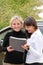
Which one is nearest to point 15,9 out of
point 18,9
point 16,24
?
point 18,9

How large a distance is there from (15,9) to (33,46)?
1132cm

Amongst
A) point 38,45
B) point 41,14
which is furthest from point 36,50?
point 41,14

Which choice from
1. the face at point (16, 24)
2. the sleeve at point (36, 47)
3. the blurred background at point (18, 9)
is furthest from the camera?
the blurred background at point (18, 9)

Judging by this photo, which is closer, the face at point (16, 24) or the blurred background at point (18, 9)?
the face at point (16, 24)

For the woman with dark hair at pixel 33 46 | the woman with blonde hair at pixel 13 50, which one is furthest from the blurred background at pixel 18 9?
the woman with dark hair at pixel 33 46

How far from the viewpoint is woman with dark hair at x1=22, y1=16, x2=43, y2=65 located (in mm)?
3855

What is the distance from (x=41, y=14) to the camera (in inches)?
660

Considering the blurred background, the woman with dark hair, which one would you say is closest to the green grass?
the blurred background

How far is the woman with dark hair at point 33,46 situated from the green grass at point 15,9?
32.9 ft

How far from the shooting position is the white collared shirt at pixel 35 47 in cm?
385

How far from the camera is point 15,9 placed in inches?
595

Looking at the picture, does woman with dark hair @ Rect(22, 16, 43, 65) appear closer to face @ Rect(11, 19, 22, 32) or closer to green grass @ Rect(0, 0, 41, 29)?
face @ Rect(11, 19, 22, 32)

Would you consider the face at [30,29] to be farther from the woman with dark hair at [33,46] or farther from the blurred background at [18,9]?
the blurred background at [18,9]

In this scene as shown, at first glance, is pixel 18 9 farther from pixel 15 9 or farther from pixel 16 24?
pixel 16 24
